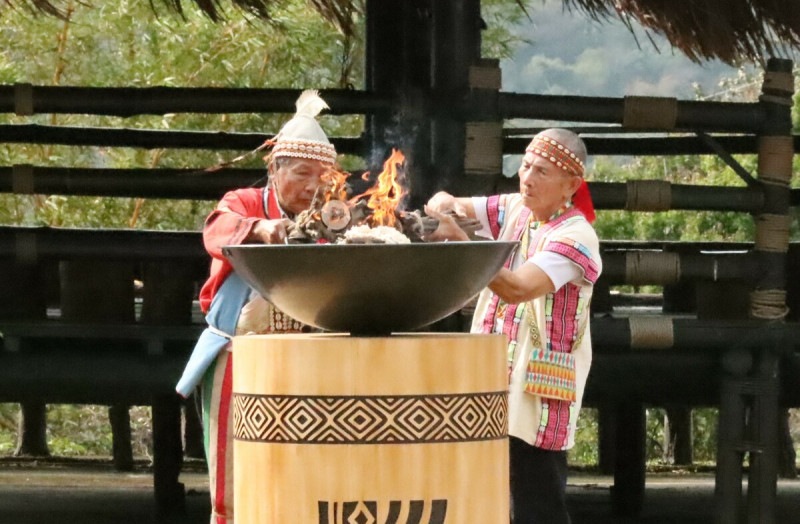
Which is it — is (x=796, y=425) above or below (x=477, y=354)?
below

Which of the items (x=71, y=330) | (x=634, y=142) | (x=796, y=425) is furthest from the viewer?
(x=796, y=425)

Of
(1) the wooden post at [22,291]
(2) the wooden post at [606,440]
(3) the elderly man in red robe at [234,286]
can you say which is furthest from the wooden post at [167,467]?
(2) the wooden post at [606,440]

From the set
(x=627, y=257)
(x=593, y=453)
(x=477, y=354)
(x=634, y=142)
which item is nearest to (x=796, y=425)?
(x=593, y=453)

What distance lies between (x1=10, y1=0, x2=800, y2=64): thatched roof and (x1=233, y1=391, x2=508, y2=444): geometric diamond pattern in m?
2.82

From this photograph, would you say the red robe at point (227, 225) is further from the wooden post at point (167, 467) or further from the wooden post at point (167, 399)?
the wooden post at point (167, 467)

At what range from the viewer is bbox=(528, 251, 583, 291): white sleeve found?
12.6 ft

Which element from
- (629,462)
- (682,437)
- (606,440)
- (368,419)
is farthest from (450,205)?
(682,437)

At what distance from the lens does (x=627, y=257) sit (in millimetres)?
5520

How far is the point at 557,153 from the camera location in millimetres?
3910

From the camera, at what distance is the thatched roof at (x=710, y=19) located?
6.09 m

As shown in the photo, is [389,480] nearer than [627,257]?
Yes

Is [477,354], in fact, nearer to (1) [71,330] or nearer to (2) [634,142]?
(1) [71,330]

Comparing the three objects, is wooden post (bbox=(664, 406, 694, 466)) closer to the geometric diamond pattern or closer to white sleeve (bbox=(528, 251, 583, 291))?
white sleeve (bbox=(528, 251, 583, 291))

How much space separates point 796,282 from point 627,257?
0.67 metres
